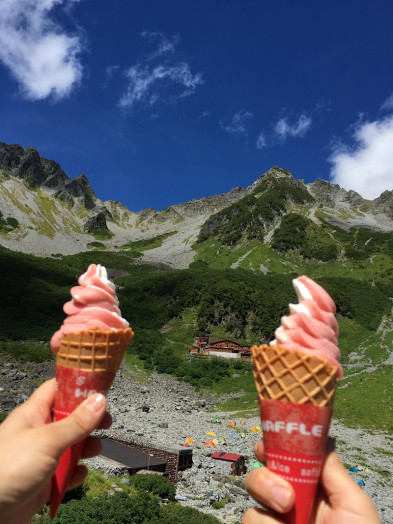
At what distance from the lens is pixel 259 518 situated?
3102 mm

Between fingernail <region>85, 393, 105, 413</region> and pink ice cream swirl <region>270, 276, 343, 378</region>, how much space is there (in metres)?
1.85

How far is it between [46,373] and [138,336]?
637 inches

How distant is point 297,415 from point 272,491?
2.15ft

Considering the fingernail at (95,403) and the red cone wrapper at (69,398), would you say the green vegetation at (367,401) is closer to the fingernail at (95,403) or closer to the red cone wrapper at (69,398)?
the red cone wrapper at (69,398)

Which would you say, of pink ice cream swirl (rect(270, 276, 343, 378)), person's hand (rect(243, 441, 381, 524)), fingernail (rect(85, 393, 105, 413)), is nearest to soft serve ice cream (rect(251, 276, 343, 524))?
pink ice cream swirl (rect(270, 276, 343, 378))

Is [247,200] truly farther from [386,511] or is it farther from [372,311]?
[386,511]

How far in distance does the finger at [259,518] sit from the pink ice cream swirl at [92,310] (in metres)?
2.25

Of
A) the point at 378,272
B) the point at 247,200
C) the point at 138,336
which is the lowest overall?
the point at 138,336

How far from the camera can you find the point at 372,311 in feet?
209

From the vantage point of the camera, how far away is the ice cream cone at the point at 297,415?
314 cm

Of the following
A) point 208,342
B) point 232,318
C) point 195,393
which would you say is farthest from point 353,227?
point 195,393

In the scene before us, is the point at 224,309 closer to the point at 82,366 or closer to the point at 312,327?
the point at 82,366

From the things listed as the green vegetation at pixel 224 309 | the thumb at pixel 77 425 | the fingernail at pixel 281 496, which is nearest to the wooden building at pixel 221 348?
the green vegetation at pixel 224 309

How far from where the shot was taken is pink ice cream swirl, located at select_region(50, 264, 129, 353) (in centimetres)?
399
